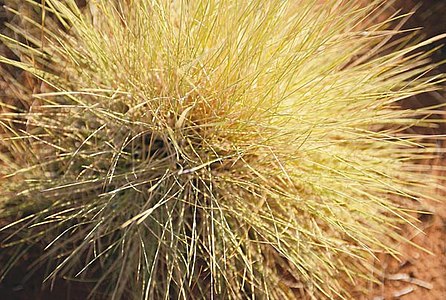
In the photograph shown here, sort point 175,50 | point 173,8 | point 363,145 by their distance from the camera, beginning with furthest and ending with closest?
point 363,145, point 173,8, point 175,50

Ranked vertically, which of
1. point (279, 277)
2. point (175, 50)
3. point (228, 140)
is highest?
point (175, 50)

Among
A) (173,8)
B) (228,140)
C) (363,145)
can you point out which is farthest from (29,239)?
(363,145)

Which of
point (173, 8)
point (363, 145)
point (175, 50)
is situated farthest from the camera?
point (363, 145)

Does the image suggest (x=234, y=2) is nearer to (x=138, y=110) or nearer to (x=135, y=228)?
(x=138, y=110)

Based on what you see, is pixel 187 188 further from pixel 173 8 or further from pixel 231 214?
pixel 173 8

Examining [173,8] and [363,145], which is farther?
[363,145]

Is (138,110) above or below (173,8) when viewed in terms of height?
below

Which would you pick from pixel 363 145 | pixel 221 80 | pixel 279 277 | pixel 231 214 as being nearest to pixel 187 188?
pixel 231 214
